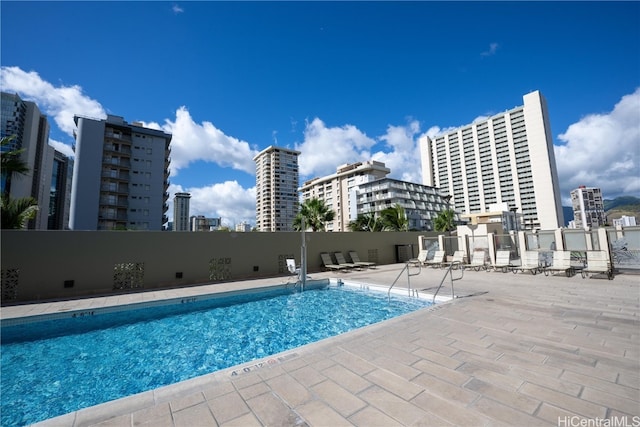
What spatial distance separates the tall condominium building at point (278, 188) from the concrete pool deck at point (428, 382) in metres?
96.9

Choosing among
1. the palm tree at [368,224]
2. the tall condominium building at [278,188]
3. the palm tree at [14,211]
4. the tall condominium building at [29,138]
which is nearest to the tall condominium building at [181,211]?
the tall condominium building at [278,188]

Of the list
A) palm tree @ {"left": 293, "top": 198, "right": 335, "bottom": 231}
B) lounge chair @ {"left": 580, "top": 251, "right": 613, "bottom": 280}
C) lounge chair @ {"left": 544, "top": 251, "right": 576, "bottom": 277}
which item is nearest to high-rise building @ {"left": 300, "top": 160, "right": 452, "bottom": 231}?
palm tree @ {"left": 293, "top": 198, "right": 335, "bottom": 231}

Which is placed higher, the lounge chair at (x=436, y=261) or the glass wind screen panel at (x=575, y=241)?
the glass wind screen panel at (x=575, y=241)

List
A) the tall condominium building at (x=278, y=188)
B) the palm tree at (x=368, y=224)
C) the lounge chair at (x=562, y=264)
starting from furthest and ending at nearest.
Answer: the tall condominium building at (x=278, y=188) → the palm tree at (x=368, y=224) → the lounge chair at (x=562, y=264)

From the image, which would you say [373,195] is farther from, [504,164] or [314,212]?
[314,212]

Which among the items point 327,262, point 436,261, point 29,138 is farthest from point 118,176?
point 436,261

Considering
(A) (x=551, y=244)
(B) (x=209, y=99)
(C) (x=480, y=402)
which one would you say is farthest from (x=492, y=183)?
(C) (x=480, y=402)

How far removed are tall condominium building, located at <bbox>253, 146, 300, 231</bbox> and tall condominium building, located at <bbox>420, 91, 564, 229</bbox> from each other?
174 ft

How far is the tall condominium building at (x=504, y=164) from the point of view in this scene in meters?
75.2

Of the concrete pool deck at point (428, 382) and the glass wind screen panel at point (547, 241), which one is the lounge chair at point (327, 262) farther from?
the glass wind screen panel at point (547, 241)

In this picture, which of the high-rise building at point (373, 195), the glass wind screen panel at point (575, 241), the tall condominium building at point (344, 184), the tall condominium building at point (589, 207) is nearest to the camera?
the glass wind screen panel at point (575, 241)

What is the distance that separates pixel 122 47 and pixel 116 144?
42.8m

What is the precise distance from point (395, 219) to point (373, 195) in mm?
37887

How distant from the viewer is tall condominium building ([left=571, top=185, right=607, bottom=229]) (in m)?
110
